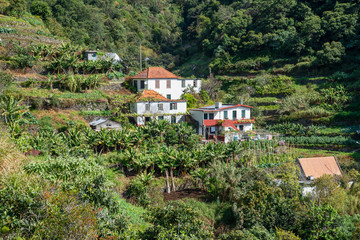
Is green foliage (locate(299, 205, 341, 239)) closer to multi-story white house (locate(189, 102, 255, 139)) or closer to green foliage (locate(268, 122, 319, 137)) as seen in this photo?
multi-story white house (locate(189, 102, 255, 139))

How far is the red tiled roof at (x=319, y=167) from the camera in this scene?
19.3 meters

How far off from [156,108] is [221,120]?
7.40 meters

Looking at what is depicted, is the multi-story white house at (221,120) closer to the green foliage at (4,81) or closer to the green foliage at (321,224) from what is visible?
the green foliage at (321,224)

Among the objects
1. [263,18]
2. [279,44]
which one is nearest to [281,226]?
[279,44]

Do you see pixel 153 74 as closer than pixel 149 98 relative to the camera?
No

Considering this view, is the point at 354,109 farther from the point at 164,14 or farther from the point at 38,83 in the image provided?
the point at 164,14

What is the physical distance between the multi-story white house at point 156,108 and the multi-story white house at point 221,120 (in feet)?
6.49

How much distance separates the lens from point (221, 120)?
1137 inches

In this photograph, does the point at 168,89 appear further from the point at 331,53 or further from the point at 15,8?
the point at 15,8

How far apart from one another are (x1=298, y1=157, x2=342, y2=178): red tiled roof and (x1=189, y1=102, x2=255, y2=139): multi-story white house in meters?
9.30

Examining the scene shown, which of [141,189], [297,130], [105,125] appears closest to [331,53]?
[297,130]

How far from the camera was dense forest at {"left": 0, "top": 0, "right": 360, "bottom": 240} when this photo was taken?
10.1 metres

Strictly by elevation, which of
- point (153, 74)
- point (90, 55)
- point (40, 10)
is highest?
point (40, 10)

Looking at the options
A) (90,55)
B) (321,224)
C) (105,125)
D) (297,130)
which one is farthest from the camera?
(90,55)
